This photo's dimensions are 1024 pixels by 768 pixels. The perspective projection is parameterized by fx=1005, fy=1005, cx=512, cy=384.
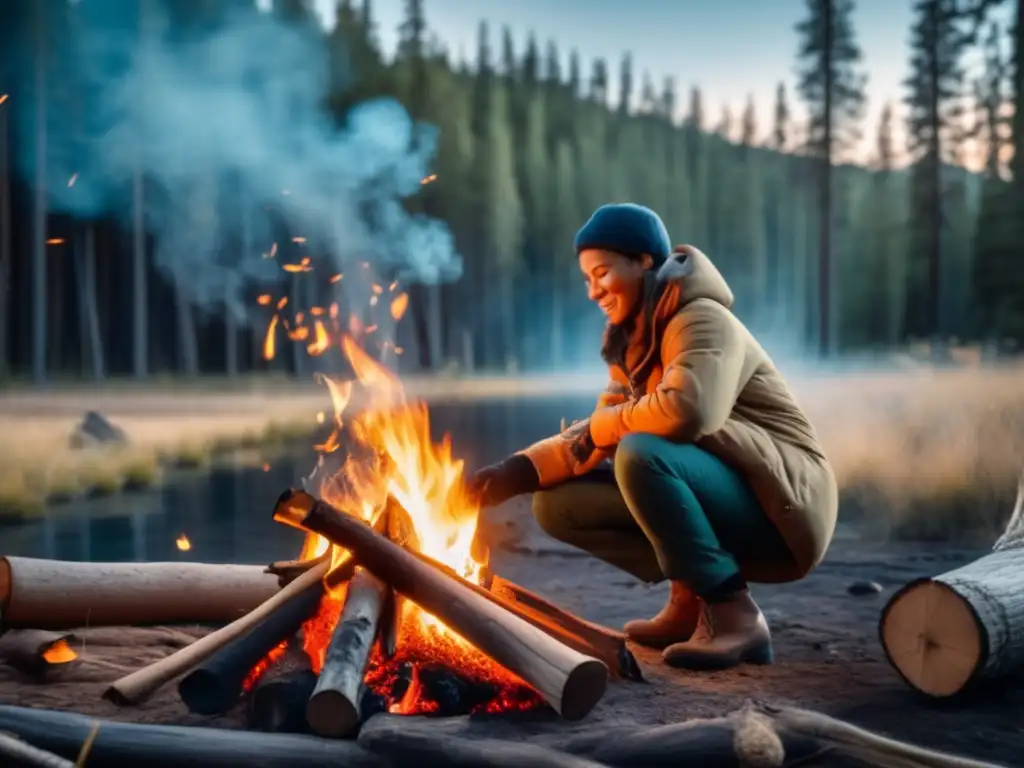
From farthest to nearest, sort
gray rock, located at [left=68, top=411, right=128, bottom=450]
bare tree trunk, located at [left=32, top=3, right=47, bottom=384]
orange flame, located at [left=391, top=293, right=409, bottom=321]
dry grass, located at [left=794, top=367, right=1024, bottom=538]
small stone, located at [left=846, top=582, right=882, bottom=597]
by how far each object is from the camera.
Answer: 1. gray rock, located at [left=68, top=411, right=128, bottom=450]
2. bare tree trunk, located at [left=32, top=3, right=47, bottom=384]
3. orange flame, located at [left=391, top=293, right=409, bottom=321]
4. dry grass, located at [left=794, top=367, right=1024, bottom=538]
5. small stone, located at [left=846, top=582, right=882, bottom=597]

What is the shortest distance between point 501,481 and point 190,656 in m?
1.13

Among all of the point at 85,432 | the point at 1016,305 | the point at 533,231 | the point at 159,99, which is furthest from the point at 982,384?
the point at 533,231

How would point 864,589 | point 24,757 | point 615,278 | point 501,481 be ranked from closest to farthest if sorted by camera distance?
point 24,757 → point 615,278 → point 501,481 → point 864,589

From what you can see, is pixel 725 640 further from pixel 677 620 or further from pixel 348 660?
pixel 348 660

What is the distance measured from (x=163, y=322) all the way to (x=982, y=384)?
14.4m

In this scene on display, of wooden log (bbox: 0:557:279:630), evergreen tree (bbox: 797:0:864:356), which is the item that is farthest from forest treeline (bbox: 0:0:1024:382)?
wooden log (bbox: 0:557:279:630)

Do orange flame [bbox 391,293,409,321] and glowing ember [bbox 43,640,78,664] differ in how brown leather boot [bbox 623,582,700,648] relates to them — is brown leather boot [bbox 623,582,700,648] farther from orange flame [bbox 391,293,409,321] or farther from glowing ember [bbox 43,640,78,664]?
orange flame [bbox 391,293,409,321]

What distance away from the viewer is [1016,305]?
42.7 ft

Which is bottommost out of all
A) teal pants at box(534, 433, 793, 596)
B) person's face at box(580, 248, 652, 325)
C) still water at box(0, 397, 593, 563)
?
still water at box(0, 397, 593, 563)

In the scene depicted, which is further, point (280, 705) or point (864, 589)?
point (864, 589)

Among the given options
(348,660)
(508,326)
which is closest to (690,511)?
(348,660)

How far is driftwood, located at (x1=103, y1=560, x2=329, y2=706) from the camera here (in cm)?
283

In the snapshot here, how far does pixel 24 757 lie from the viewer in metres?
2.42

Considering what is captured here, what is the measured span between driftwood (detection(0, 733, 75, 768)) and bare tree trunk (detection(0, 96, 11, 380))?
681cm
